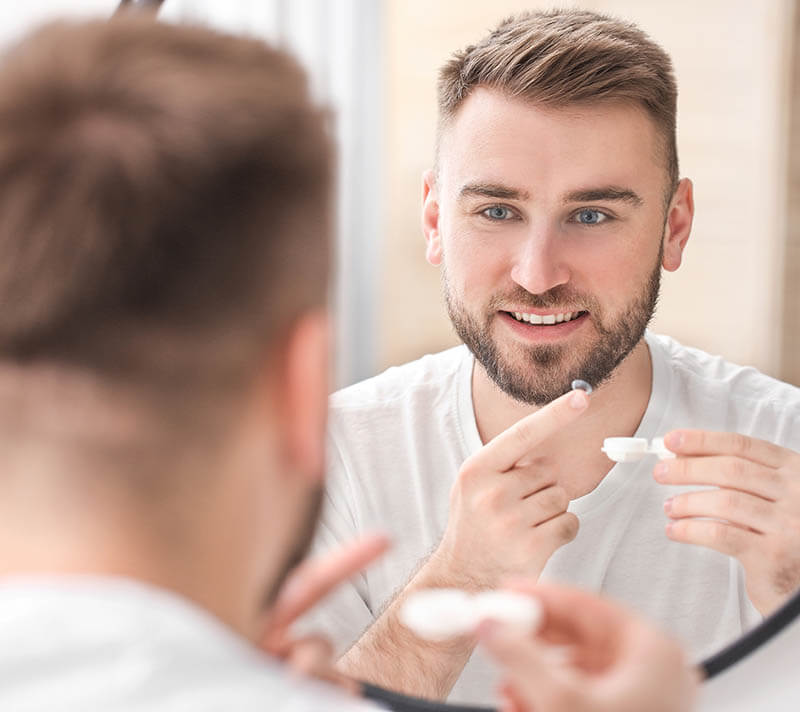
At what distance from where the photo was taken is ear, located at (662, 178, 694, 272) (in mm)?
663

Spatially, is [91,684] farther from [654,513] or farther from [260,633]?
[654,513]

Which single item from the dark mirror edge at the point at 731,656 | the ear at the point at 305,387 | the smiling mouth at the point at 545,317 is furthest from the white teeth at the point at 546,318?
the ear at the point at 305,387

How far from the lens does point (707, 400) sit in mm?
673

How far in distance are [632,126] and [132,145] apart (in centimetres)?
42

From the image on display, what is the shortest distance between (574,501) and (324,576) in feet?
0.98

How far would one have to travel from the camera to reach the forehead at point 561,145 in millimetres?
639

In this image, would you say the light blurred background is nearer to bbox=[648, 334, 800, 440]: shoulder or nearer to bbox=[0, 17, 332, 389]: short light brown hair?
bbox=[648, 334, 800, 440]: shoulder

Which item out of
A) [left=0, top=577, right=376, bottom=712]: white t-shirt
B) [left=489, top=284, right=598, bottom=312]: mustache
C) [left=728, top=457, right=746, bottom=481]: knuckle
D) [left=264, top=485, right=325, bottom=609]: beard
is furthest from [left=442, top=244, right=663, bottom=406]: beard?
[left=0, top=577, right=376, bottom=712]: white t-shirt

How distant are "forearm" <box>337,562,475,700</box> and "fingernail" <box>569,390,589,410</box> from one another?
0.15 meters

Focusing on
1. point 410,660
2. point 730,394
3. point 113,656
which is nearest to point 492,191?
point 730,394

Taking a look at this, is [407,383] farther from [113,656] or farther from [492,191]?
[113,656]

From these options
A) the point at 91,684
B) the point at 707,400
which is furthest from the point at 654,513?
the point at 91,684

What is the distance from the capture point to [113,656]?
0.99 feet

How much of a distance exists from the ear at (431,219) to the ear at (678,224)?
0.54ft
